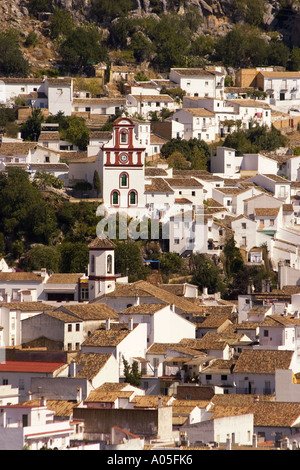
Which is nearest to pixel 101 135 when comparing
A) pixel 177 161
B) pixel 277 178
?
pixel 177 161

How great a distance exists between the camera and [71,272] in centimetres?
7588

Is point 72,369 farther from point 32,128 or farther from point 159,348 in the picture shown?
point 32,128

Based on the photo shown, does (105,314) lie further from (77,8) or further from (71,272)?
(77,8)

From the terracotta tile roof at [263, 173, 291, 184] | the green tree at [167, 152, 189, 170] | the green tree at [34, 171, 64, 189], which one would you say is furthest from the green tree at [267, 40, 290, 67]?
the green tree at [34, 171, 64, 189]

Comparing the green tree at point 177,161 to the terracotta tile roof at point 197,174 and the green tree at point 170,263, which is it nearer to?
the terracotta tile roof at point 197,174

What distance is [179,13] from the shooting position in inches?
4446

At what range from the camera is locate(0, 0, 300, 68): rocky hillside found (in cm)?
10917

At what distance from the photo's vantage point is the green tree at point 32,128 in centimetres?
9175

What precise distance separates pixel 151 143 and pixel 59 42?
1974cm

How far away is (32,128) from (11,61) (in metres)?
11.7

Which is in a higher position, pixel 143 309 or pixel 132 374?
pixel 143 309

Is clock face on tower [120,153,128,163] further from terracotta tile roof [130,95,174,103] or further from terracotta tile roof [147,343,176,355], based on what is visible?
terracotta tile roof [147,343,176,355]

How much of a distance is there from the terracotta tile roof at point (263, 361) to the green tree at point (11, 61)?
44623 mm
